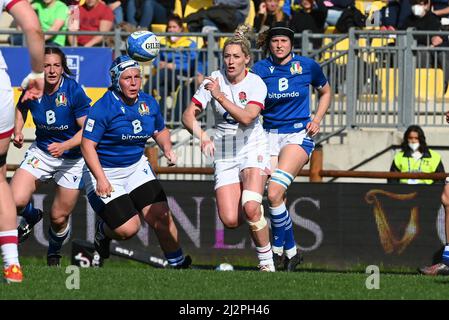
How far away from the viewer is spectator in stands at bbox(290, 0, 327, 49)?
19.2 meters

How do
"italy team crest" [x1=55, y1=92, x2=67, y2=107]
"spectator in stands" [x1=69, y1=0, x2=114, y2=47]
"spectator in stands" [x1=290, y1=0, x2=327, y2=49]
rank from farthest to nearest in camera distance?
1. "spectator in stands" [x1=69, y1=0, x2=114, y2=47]
2. "spectator in stands" [x1=290, y1=0, x2=327, y2=49]
3. "italy team crest" [x1=55, y1=92, x2=67, y2=107]

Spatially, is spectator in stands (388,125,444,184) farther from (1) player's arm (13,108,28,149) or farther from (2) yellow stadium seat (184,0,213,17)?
(1) player's arm (13,108,28,149)

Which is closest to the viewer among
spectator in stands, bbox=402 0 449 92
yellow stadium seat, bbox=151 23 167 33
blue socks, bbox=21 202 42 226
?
blue socks, bbox=21 202 42 226

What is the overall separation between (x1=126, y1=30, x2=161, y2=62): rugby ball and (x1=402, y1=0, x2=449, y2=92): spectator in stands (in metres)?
6.01

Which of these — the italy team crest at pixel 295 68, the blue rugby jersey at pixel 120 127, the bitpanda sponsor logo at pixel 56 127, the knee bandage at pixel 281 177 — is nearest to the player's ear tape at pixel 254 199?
the knee bandage at pixel 281 177

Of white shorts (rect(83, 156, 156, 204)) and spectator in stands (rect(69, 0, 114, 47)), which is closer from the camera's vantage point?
white shorts (rect(83, 156, 156, 204))

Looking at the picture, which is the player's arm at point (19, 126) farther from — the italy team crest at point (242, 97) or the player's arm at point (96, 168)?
the italy team crest at point (242, 97)

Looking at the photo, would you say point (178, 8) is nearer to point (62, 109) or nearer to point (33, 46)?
point (62, 109)

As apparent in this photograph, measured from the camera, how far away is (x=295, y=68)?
12.9 metres

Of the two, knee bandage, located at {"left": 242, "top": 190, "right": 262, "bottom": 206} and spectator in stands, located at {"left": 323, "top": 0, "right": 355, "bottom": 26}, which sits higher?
spectator in stands, located at {"left": 323, "top": 0, "right": 355, "bottom": 26}

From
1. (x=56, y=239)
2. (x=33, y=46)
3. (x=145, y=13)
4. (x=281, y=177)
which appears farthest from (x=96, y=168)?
(x=145, y=13)

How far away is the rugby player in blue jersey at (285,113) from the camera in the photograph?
12.7 metres

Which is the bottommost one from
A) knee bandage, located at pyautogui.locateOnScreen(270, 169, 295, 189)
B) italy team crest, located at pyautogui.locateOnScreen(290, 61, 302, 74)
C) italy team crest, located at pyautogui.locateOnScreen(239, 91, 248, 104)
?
knee bandage, located at pyautogui.locateOnScreen(270, 169, 295, 189)

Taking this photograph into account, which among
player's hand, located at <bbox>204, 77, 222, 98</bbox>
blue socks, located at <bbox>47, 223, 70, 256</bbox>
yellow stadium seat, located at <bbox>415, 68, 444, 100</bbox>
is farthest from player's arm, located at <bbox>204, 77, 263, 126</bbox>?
yellow stadium seat, located at <bbox>415, 68, 444, 100</bbox>
